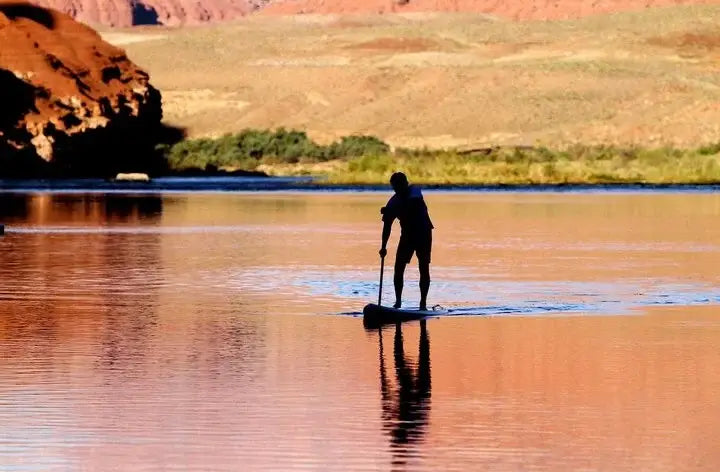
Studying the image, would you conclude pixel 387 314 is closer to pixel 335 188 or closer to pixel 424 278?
pixel 424 278

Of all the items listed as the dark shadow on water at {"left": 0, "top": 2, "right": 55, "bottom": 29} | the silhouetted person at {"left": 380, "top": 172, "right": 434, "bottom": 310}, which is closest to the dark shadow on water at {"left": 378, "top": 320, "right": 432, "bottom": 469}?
the silhouetted person at {"left": 380, "top": 172, "right": 434, "bottom": 310}

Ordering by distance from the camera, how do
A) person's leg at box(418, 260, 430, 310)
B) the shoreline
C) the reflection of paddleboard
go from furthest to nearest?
the shoreline, person's leg at box(418, 260, 430, 310), the reflection of paddleboard

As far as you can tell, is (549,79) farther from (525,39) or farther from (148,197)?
(148,197)

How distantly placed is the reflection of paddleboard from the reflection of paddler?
6.43 feet

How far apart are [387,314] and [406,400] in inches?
224

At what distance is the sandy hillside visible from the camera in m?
136

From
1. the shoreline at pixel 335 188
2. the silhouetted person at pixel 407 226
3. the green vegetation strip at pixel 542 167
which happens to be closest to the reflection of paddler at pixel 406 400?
the silhouetted person at pixel 407 226

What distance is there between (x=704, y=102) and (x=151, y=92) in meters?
38.9

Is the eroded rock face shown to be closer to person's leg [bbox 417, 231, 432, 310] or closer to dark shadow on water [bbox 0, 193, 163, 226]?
dark shadow on water [bbox 0, 193, 163, 226]

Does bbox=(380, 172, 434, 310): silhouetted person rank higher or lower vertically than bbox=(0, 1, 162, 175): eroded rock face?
lower

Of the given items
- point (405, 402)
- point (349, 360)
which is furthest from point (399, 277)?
point (405, 402)

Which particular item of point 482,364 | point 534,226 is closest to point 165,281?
point 482,364

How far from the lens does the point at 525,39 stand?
198250mm

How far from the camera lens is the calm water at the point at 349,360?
428 inches
